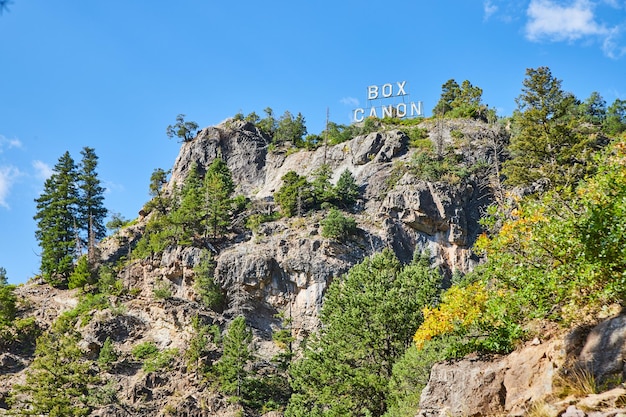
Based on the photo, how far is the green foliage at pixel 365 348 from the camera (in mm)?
24438

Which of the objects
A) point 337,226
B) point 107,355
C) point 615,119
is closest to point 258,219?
point 337,226

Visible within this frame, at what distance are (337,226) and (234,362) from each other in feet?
56.4

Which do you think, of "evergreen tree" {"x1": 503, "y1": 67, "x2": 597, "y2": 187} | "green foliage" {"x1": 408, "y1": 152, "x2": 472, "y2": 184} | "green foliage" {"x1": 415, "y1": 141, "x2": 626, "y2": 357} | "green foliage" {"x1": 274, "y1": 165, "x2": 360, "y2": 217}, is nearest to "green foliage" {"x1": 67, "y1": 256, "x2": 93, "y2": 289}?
"green foliage" {"x1": 274, "y1": 165, "x2": 360, "y2": 217}

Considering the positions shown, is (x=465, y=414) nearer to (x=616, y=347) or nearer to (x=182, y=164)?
(x=616, y=347)

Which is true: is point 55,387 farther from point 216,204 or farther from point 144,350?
point 216,204

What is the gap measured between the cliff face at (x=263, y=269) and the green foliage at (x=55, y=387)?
1973mm

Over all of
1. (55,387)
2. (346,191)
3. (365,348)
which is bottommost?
(55,387)

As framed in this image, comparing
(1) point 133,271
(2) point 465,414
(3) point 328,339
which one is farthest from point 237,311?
(2) point 465,414

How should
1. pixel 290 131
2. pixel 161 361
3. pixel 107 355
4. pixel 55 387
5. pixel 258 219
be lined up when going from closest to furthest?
pixel 55 387, pixel 161 361, pixel 107 355, pixel 258 219, pixel 290 131

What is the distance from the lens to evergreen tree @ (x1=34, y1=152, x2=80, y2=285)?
5534cm

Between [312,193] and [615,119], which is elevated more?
[615,119]

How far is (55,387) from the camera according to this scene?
34906 millimetres

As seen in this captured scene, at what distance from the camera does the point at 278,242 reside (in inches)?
2018

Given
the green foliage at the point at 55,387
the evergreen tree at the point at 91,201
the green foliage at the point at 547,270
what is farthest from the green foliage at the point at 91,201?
the green foliage at the point at 547,270
